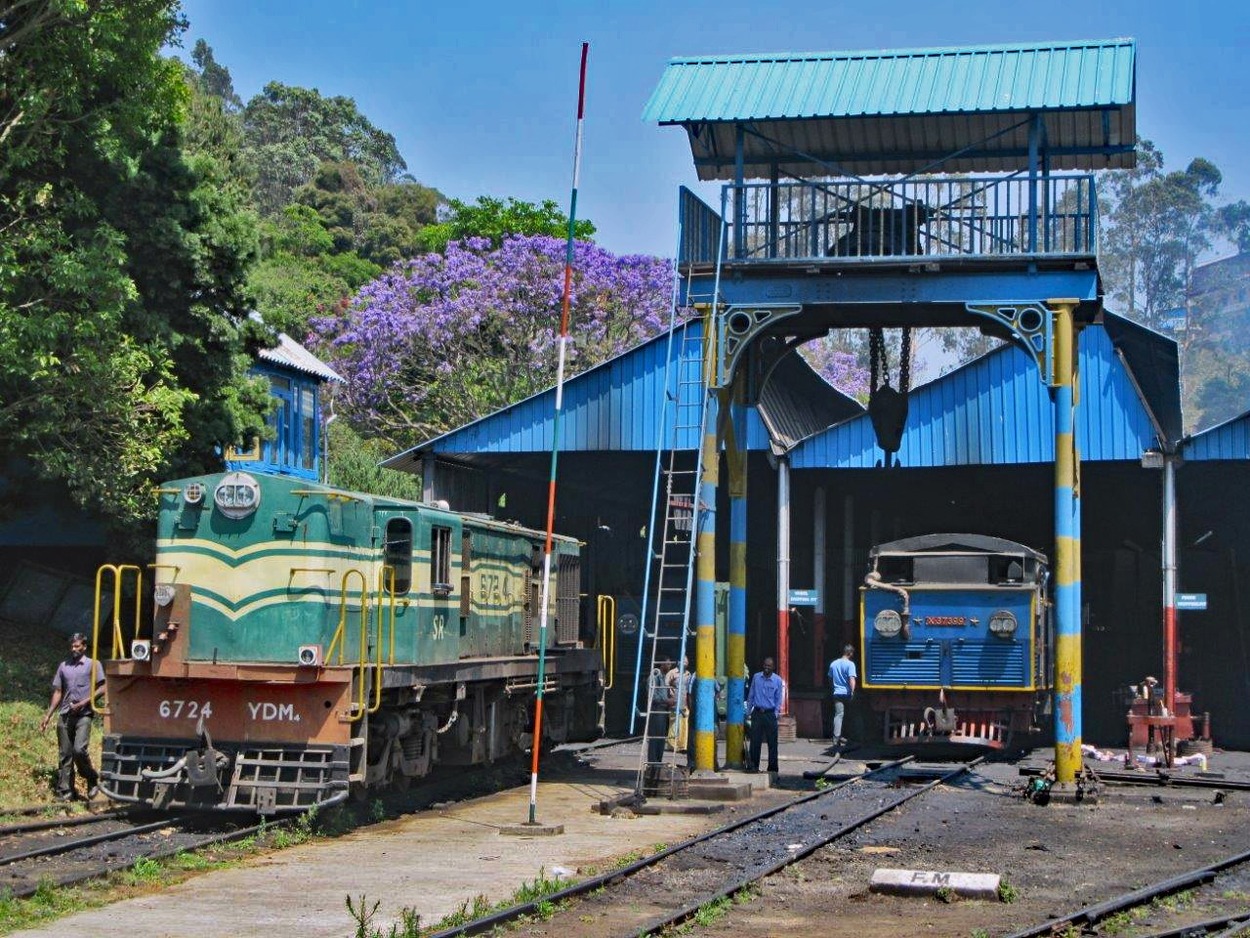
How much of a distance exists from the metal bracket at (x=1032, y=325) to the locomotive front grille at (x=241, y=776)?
34.0ft

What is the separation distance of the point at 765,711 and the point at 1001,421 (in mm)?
10056

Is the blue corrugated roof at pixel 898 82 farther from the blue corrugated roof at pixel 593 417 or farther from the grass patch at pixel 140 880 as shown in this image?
the grass patch at pixel 140 880

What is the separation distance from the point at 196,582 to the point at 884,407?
13270 mm

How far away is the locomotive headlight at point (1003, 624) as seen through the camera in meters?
24.6

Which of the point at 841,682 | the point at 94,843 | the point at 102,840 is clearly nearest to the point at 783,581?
the point at 841,682

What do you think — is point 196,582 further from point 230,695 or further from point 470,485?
point 470,485

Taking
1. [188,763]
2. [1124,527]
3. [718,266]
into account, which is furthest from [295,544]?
[1124,527]

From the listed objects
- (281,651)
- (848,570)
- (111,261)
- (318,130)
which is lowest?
(281,651)

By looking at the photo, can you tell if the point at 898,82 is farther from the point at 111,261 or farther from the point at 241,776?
the point at 241,776

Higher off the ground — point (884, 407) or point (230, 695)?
point (884, 407)

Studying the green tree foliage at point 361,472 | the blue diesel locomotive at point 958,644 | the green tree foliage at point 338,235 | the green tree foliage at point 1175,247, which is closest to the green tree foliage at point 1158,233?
the green tree foliage at point 1175,247

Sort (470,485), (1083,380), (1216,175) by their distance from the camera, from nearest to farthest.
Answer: (1083,380), (470,485), (1216,175)

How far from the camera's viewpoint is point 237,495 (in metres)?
16.7

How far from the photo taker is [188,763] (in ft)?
51.4
